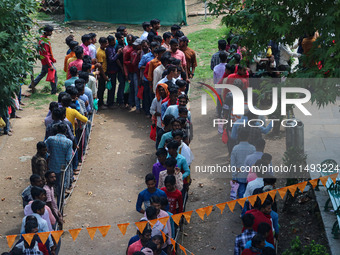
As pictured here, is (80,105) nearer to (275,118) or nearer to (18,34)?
(18,34)

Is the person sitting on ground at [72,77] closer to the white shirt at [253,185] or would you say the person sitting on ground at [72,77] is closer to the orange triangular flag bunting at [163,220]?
the white shirt at [253,185]

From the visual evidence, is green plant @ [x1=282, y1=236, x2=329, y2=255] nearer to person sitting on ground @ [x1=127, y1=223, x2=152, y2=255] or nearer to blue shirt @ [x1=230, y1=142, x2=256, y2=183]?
blue shirt @ [x1=230, y1=142, x2=256, y2=183]

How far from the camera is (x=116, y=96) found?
685 inches

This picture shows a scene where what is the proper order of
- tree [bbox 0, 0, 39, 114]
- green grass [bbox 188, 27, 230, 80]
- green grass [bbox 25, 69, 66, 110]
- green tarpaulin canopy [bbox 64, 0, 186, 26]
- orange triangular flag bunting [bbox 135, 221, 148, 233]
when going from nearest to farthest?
orange triangular flag bunting [bbox 135, 221, 148, 233] → tree [bbox 0, 0, 39, 114] → green grass [bbox 25, 69, 66, 110] → green grass [bbox 188, 27, 230, 80] → green tarpaulin canopy [bbox 64, 0, 186, 26]

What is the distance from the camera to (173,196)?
9547 mm

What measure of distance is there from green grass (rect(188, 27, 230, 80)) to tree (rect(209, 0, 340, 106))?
334 inches

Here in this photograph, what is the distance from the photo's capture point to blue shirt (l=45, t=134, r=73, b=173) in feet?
35.5

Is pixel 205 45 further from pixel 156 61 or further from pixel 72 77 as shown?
pixel 72 77

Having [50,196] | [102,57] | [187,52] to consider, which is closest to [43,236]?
[50,196]

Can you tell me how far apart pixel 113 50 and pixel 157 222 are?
7931 millimetres

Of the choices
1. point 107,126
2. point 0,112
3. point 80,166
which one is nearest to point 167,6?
point 107,126

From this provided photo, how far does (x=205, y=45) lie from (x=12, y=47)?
455 inches

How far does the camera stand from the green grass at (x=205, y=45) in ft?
62.4

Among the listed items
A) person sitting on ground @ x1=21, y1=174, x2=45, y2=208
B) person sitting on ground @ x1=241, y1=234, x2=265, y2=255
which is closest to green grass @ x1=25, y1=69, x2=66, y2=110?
person sitting on ground @ x1=21, y1=174, x2=45, y2=208
